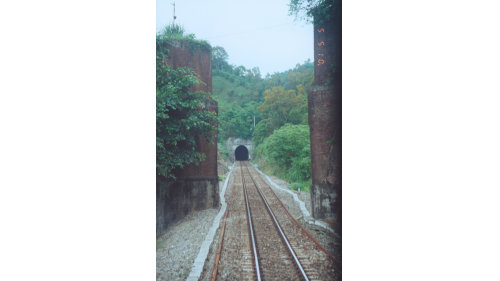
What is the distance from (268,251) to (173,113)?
11.6 ft

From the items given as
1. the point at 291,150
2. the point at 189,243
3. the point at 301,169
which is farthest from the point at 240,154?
the point at 189,243

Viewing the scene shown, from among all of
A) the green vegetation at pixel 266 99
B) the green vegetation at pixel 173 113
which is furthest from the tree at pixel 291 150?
the green vegetation at pixel 173 113

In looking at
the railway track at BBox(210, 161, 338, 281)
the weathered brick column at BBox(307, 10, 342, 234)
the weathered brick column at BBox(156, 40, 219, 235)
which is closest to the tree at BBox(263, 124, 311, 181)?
the weathered brick column at BBox(156, 40, 219, 235)

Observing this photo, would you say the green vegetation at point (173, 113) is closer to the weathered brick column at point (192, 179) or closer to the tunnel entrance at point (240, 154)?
the weathered brick column at point (192, 179)

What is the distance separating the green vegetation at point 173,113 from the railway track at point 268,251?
6.40 ft

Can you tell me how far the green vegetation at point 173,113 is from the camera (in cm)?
466

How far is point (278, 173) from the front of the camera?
1275cm

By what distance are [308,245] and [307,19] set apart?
4185 mm

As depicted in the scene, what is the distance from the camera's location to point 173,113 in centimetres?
507

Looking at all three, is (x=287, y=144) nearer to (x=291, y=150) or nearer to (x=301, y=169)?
(x=291, y=150)

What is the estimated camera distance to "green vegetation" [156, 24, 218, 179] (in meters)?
4.66

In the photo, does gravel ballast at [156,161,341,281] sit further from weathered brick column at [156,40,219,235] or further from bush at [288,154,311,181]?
bush at [288,154,311,181]
